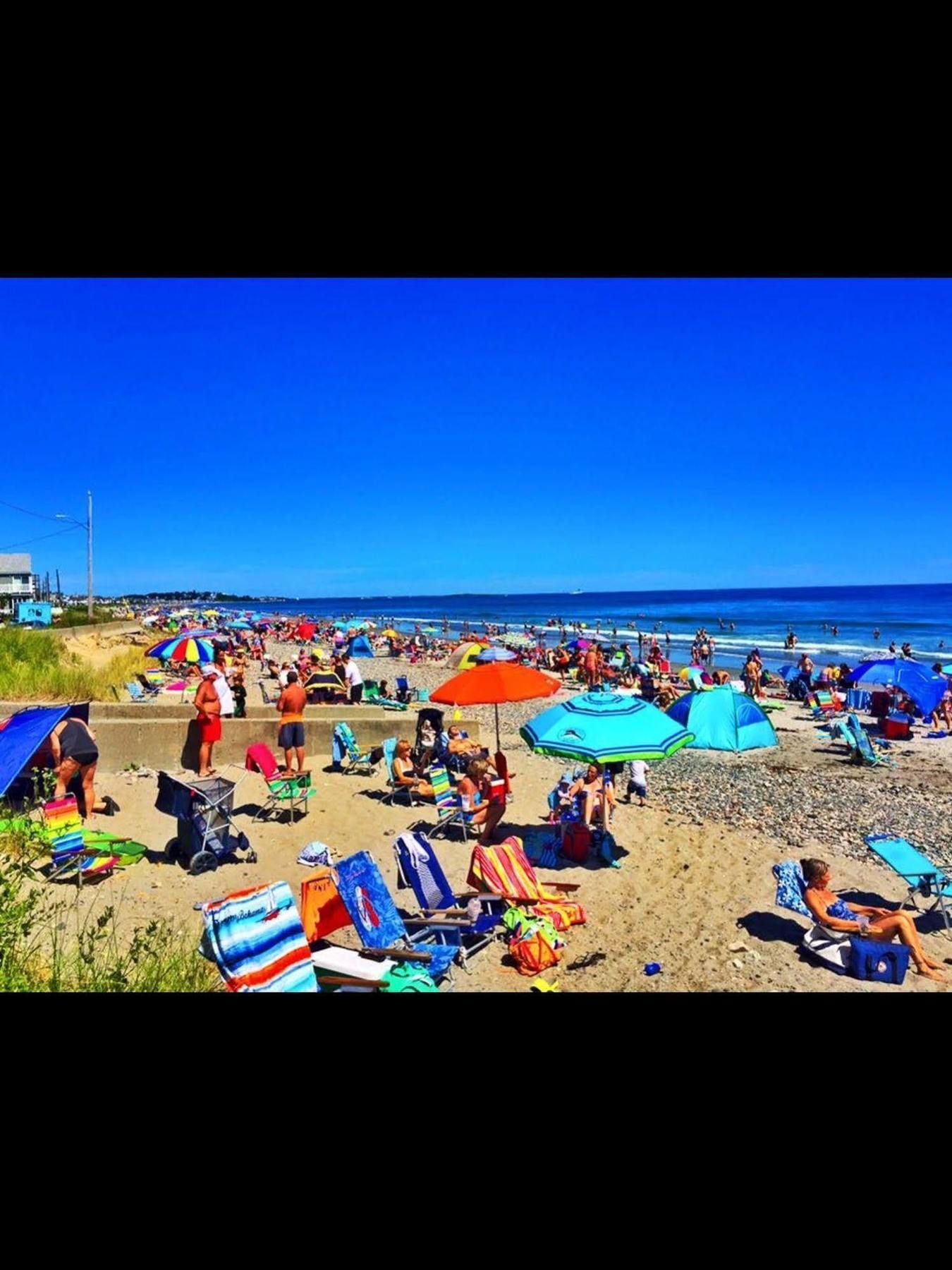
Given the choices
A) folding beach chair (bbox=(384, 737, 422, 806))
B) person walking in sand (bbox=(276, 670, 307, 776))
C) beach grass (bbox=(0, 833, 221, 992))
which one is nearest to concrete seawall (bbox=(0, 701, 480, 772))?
person walking in sand (bbox=(276, 670, 307, 776))

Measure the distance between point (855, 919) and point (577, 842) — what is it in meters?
2.10

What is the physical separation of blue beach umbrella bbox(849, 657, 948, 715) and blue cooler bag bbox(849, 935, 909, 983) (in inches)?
433

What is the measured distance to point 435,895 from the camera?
4570mm

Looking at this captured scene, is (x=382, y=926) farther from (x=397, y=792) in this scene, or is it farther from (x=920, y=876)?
(x=920, y=876)

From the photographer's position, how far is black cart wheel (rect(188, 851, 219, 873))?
5223mm

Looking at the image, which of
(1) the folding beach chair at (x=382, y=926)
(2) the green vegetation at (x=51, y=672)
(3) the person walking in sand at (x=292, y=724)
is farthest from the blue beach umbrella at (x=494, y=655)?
(1) the folding beach chair at (x=382, y=926)

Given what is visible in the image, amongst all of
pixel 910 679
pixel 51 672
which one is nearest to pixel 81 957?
pixel 51 672

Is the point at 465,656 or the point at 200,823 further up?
the point at 465,656

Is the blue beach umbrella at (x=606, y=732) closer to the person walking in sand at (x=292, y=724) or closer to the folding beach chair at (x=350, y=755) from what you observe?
the person walking in sand at (x=292, y=724)

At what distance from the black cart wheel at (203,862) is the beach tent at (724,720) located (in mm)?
5755

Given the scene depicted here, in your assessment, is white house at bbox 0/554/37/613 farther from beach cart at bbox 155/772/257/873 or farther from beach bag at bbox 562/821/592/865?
beach bag at bbox 562/821/592/865
